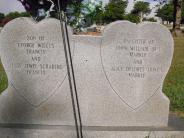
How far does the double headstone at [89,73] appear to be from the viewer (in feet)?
23.9

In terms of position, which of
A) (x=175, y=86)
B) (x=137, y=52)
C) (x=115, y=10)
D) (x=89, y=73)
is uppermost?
(x=137, y=52)

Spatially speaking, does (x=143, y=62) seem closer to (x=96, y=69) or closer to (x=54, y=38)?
(x=96, y=69)

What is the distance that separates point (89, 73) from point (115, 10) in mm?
57746

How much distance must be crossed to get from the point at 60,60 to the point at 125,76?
2.66 ft

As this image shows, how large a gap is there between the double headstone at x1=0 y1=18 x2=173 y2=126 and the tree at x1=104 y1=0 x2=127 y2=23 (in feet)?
175

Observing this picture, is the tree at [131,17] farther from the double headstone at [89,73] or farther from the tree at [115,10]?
the double headstone at [89,73]

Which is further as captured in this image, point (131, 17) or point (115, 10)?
point (115, 10)

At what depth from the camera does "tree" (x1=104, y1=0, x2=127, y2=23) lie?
62.1 meters

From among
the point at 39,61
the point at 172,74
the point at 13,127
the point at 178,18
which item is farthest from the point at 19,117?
the point at 178,18

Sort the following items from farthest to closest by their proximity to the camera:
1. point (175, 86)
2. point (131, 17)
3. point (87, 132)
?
point (131, 17)
point (175, 86)
point (87, 132)

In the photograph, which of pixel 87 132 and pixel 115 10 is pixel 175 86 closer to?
pixel 87 132

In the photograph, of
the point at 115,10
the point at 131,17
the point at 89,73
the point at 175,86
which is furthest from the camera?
the point at 115,10

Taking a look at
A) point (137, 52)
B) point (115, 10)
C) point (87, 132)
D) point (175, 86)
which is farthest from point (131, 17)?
point (87, 132)

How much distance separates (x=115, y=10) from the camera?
6469 cm
